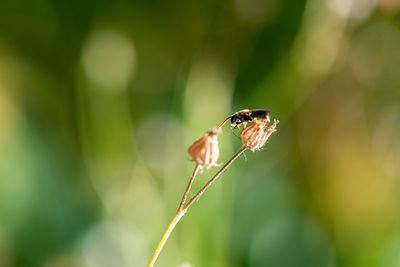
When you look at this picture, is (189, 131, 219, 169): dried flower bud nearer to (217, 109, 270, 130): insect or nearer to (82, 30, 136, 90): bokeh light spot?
(217, 109, 270, 130): insect

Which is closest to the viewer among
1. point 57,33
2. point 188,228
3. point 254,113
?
point 254,113

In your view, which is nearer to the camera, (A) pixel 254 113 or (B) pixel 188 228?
(A) pixel 254 113

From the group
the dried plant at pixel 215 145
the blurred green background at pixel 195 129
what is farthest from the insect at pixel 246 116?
the blurred green background at pixel 195 129

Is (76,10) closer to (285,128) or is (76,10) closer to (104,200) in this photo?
(104,200)

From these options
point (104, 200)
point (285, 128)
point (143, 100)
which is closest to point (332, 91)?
point (285, 128)

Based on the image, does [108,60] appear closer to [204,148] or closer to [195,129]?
[195,129]

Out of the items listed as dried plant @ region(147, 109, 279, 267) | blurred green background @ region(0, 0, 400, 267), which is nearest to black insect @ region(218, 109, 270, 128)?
dried plant @ region(147, 109, 279, 267)

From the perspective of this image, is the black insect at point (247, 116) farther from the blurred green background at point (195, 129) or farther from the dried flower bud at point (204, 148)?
the blurred green background at point (195, 129)
